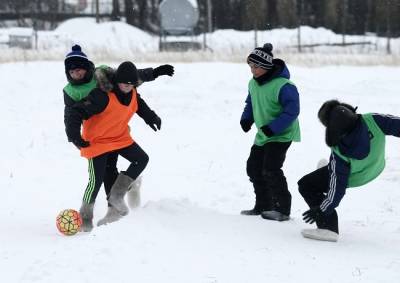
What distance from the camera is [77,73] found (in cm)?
514

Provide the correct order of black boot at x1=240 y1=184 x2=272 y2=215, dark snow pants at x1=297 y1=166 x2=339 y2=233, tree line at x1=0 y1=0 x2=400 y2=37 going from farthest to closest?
1. tree line at x1=0 y1=0 x2=400 y2=37
2. black boot at x1=240 y1=184 x2=272 y2=215
3. dark snow pants at x1=297 y1=166 x2=339 y2=233

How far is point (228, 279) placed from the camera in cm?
370

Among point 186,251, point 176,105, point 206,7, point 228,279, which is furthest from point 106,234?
point 206,7

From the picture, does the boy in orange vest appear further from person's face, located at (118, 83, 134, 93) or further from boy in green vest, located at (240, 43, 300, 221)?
boy in green vest, located at (240, 43, 300, 221)

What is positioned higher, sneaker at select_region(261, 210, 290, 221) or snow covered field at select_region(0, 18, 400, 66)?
snow covered field at select_region(0, 18, 400, 66)

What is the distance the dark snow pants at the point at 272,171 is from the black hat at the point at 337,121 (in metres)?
0.86

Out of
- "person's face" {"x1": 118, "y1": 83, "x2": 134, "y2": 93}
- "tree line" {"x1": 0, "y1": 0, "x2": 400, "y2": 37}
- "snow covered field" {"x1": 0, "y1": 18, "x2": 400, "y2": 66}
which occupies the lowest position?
"person's face" {"x1": 118, "y1": 83, "x2": 134, "y2": 93}

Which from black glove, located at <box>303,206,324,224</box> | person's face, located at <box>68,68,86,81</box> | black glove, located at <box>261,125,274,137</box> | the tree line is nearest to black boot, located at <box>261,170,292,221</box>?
black glove, located at <box>261,125,274,137</box>

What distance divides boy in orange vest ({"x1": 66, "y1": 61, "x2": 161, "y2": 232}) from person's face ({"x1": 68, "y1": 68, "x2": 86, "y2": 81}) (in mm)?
185

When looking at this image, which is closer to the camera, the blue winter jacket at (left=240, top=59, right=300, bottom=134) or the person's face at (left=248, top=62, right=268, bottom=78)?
the blue winter jacket at (left=240, top=59, right=300, bottom=134)

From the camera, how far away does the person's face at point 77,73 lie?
16.9 feet

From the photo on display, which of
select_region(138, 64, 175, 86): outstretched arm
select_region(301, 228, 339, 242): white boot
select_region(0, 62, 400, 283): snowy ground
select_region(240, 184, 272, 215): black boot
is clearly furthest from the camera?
select_region(240, 184, 272, 215): black boot

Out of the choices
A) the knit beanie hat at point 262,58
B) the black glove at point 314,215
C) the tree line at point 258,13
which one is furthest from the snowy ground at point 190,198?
the tree line at point 258,13

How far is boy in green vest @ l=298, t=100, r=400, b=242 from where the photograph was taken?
4.45m
